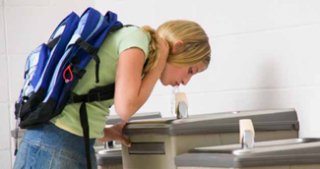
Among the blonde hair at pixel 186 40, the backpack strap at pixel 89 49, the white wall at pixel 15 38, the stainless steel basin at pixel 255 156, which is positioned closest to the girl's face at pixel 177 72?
the blonde hair at pixel 186 40

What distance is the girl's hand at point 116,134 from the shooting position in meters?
2.19

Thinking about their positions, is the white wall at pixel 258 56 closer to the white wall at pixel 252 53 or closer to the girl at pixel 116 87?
the white wall at pixel 252 53

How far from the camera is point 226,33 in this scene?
2.62m

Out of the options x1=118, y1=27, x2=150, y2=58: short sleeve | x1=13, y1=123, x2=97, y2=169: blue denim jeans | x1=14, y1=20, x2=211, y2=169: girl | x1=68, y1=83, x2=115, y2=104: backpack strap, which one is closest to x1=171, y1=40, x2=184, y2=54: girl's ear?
x1=14, y1=20, x2=211, y2=169: girl

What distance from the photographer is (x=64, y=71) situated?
6.61ft

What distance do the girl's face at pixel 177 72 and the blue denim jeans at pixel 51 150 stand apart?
1.05 feet

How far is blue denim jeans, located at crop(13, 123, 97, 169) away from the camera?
202 cm

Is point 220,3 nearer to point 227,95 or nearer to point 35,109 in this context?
point 227,95

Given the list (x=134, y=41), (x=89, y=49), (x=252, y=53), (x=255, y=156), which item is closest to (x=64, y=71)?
(x=89, y=49)

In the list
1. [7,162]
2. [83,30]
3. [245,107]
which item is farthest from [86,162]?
[7,162]

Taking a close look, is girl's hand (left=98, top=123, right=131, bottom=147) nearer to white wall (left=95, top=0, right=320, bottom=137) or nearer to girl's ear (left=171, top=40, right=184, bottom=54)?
girl's ear (left=171, top=40, right=184, bottom=54)

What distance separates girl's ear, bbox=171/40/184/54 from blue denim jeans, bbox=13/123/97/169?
37cm

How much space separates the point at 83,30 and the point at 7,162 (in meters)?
1.88

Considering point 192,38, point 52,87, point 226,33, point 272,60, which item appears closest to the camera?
point 52,87
